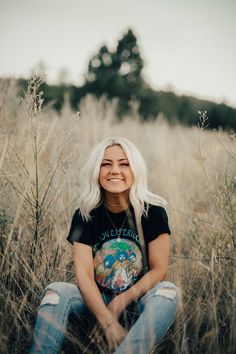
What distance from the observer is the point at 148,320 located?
4.48ft

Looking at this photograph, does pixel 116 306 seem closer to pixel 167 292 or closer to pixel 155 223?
pixel 167 292

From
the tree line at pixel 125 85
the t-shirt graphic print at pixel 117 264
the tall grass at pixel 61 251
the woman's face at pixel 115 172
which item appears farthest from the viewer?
the tree line at pixel 125 85

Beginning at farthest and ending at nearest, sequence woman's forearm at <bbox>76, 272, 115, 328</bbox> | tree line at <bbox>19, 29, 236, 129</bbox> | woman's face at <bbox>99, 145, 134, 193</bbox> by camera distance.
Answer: tree line at <bbox>19, 29, 236, 129</bbox> → woman's face at <bbox>99, 145, 134, 193</bbox> → woman's forearm at <bbox>76, 272, 115, 328</bbox>

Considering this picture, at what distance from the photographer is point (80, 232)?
1.72m

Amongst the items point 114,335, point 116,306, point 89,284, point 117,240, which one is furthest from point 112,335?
point 117,240

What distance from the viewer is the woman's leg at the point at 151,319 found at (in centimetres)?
131

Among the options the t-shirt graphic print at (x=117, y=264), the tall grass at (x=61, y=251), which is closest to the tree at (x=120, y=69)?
the tall grass at (x=61, y=251)

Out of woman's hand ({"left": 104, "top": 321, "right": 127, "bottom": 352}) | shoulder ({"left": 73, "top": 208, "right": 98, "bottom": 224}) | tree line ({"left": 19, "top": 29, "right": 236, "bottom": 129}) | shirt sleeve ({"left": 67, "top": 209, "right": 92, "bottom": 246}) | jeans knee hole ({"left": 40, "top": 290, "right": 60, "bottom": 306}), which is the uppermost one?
tree line ({"left": 19, "top": 29, "right": 236, "bottom": 129})

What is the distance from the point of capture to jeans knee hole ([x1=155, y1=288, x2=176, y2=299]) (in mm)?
1459

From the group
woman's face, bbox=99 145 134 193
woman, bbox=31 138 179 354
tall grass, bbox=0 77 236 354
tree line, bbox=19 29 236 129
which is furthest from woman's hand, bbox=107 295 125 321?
tree line, bbox=19 29 236 129

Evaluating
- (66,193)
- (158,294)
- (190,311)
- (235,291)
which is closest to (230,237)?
(235,291)

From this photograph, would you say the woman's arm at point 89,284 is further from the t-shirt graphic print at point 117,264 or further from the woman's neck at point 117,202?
the woman's neck at point 117,202

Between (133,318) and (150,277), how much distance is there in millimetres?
211

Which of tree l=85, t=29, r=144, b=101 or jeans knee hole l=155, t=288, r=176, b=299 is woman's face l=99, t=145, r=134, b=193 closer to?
jeans knee hole l=155, t=288, r=176, b=299
